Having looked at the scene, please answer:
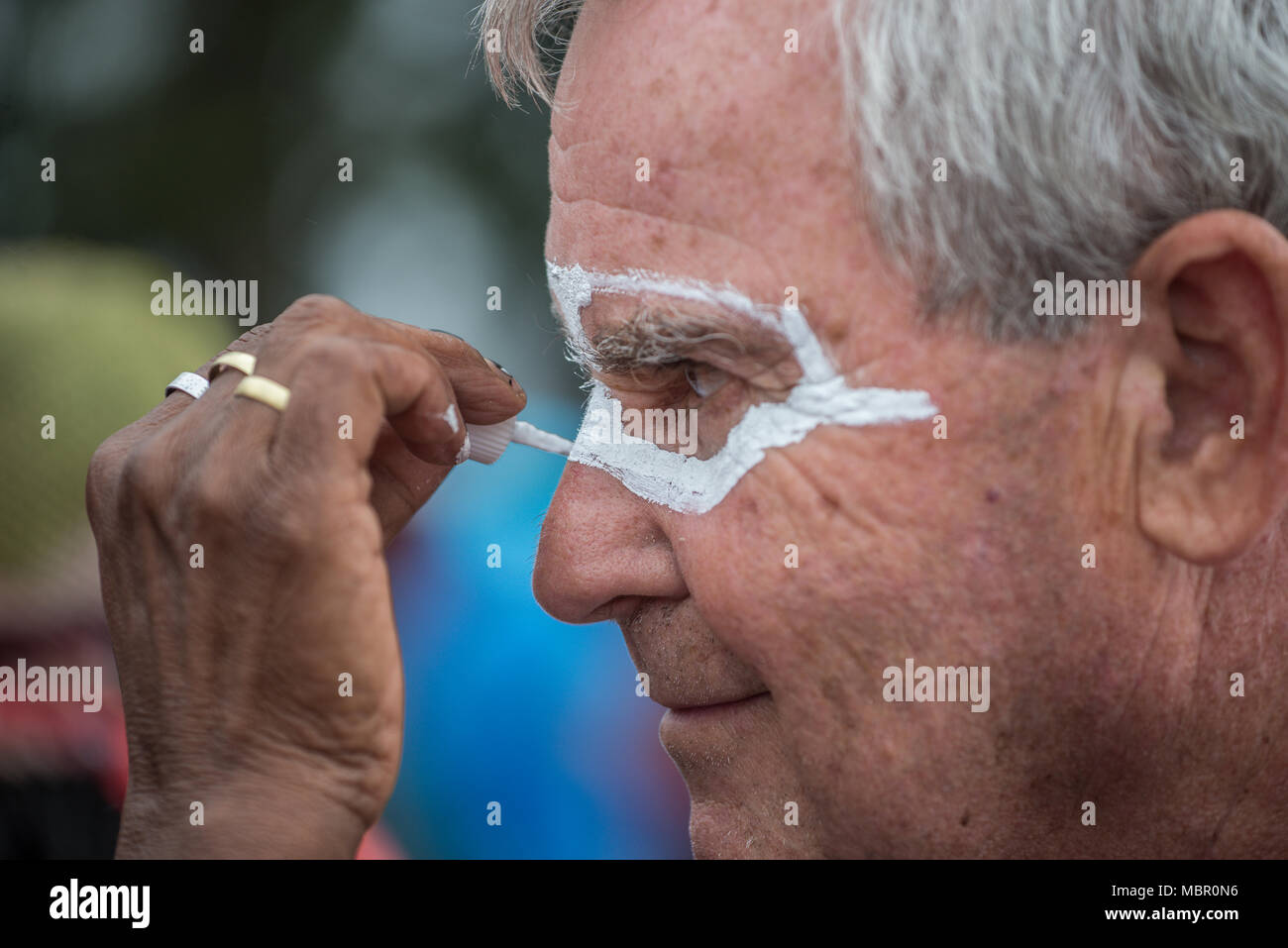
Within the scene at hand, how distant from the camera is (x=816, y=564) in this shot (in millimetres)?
1477

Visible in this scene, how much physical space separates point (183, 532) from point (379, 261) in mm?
3446

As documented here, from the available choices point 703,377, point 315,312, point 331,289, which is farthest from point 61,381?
point 703,377

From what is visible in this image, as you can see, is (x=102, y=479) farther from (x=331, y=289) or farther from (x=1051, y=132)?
(x=331, y=289)

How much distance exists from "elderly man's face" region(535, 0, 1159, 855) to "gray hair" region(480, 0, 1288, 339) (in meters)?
0.05

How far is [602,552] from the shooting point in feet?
5.44

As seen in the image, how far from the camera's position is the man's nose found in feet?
5.39

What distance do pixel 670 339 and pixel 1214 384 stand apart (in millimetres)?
662

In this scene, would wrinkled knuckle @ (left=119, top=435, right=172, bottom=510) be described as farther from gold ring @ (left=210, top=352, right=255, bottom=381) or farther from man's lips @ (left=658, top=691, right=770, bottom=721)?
man's lips @ (left=658, top=691, right=770, bottom=721)

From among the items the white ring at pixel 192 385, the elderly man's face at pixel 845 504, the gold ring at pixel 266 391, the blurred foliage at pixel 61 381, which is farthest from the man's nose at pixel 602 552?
the blurred foliage at pixel 61 381

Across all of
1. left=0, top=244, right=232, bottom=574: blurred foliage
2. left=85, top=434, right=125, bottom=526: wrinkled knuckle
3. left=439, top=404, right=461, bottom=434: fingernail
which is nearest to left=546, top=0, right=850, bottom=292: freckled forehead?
left=439, top=404, right=461, bottom=434: fingernail

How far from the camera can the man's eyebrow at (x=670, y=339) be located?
1.48 metres

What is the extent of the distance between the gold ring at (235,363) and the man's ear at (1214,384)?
1.11 meters

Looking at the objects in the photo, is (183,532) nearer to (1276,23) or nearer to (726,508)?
(726,508)

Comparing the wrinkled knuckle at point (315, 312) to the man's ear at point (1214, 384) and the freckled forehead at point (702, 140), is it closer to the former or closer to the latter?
the freckled forehead at point (702, 140)
